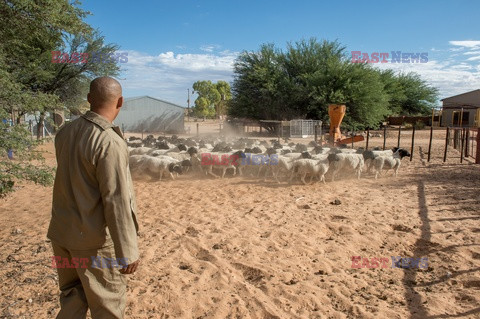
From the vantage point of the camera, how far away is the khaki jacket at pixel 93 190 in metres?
2.09

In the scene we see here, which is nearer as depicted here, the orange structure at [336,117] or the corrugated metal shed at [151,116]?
the orange structure at [336,117]

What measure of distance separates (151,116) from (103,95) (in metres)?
36.1

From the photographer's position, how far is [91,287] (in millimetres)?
2213

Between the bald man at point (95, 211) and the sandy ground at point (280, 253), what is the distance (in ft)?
4.32

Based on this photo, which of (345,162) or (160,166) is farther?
(160,166)

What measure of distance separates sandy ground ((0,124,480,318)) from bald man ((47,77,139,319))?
132 cm

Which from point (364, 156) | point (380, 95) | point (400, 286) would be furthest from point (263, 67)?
point (400, 286)

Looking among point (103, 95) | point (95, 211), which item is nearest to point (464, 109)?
point (103, 95)

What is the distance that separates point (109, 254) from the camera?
2.26 m

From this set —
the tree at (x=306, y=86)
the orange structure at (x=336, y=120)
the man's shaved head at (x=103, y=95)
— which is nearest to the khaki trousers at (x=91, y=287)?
the man's shaved head at (x=103, y=95)

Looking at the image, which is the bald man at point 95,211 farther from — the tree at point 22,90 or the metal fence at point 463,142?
the metal fence at point 463,142

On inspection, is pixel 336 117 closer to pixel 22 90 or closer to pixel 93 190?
pixel 22 90

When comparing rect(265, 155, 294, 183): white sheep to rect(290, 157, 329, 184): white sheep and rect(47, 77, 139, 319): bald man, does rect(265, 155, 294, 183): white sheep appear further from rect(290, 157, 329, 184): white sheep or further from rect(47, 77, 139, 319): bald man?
rect(47, 77, 139, 319): bald man

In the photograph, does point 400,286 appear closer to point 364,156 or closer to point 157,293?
point 157,293
